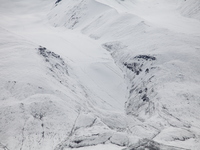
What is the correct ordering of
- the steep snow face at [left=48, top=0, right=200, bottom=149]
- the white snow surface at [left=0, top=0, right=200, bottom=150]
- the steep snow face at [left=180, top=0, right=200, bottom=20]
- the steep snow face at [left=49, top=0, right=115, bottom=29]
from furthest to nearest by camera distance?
1. the steep snow face at [left=49, top=0, right=115, bottom=29]
2. the steep snow face at [left=180, top=0, right=200, bottom=20]
3. the steep snow face at [left=48, top=0, right=200, bottom=149]
4. the white snow surface at [left=0, top=0, right=200, bottom=150]

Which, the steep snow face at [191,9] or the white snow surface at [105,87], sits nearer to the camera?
the white snow surface at [105,87]

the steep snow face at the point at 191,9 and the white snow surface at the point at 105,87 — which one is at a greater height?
the steep snow face at the point at 191,9

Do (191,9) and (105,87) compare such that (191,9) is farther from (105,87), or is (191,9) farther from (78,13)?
(105,87)

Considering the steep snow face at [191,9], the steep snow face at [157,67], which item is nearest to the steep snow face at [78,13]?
the steep snow face at [157,67]

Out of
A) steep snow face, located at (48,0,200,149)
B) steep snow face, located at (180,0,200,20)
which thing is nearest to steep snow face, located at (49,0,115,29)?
steep snow face, located at (48,0,200,149)

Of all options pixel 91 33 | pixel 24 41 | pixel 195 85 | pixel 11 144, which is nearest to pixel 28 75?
pixel 11 144

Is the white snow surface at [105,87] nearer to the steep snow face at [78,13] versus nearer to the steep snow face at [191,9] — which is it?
the steep snow face at [191,9]

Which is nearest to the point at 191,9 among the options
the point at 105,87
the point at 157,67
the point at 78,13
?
the point at 78,13

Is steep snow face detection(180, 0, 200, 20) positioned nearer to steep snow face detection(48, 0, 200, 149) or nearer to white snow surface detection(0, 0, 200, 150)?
white snow surface detection(0, 0, 200, 150)

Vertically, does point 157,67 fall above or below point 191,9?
below
